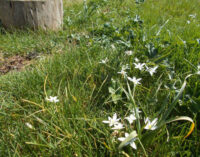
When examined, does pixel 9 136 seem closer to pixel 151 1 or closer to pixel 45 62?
pixel 45 62

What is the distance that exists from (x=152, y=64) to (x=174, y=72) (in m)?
0.20

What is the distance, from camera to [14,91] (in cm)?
180

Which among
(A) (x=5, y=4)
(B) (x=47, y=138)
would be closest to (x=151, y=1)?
(A) (x=5, y=4)

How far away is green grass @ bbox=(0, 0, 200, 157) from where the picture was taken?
122 cm

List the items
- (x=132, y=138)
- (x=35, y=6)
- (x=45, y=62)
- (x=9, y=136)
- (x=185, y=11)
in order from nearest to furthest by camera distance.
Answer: (x=132, y=138) → (x=9, y=136) → (x=45, y=62) → (x=35, y=6) → (x=185, y=11)

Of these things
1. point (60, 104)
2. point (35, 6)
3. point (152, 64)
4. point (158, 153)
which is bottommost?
point (158, 153)

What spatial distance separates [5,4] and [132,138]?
3.42 metres

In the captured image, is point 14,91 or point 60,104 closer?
point 60,104

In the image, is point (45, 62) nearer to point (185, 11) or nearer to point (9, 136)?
point (9, 136)

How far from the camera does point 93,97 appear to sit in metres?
1.69

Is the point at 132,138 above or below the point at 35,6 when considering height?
below

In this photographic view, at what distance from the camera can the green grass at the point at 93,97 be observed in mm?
1221

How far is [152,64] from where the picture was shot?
1788mm

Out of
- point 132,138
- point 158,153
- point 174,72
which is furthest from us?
point 174,72
